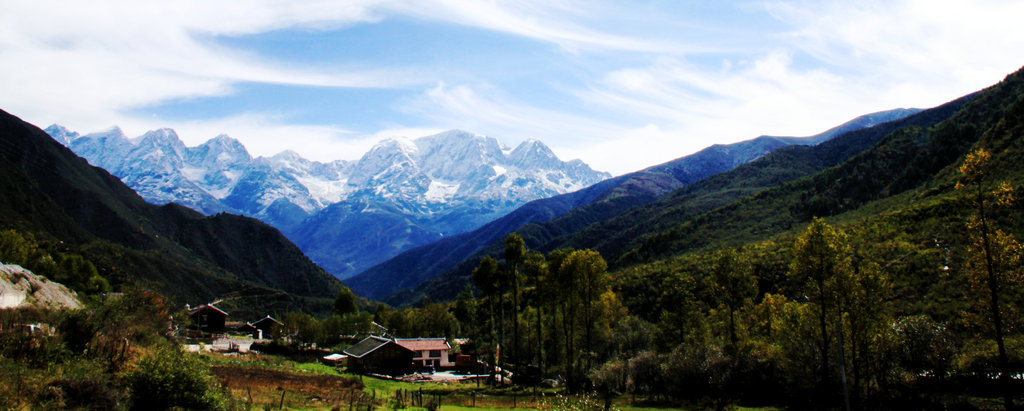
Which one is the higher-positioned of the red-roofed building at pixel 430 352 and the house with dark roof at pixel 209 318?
the house with dark roof at pixel 209 318

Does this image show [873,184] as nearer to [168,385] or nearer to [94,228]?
[168,385]

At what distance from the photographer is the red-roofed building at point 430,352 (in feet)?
244

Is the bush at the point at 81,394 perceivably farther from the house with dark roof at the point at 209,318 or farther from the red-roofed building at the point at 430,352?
the house with dark roof at the point at 209,318

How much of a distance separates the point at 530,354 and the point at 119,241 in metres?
161

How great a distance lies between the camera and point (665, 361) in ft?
132

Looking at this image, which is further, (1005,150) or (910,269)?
(1005,150)

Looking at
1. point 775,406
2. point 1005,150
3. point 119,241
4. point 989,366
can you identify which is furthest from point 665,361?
point 119,241

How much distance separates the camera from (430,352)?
251 feet

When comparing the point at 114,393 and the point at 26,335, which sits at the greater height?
the point at 26,335

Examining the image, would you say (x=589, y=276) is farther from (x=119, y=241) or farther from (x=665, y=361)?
(x=119, y=241)

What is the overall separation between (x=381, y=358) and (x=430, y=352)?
1179cm

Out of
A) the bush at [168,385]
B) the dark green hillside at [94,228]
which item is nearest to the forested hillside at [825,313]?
the bush at [168,385]

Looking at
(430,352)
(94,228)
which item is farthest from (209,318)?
(94,228)

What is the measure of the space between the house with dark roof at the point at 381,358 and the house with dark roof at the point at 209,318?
130 ft
